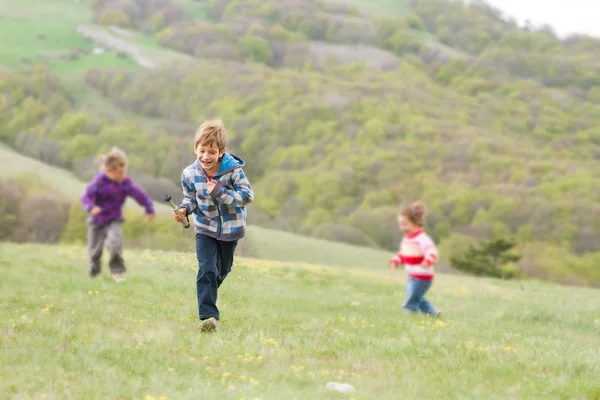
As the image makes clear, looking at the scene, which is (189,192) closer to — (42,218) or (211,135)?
(211,135)

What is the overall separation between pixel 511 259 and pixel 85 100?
435ft

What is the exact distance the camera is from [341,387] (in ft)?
18.3

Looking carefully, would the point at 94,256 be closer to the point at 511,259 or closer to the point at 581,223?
the point at 511,259

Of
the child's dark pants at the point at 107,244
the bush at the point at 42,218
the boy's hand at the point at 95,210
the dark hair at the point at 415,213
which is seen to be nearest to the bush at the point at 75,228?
the bush at the point at 42,218

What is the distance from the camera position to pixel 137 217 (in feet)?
183

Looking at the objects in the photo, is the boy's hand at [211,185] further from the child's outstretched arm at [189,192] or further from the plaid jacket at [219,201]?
the child's outstretched arm at [189,192]

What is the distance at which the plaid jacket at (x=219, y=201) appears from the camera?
7.59 metres

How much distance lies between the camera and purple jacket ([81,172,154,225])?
11930mm

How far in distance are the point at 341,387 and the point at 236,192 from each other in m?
2.71

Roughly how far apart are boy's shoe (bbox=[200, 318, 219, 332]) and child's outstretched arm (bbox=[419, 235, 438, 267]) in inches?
145

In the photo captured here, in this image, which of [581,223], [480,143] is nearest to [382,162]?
[480,143]

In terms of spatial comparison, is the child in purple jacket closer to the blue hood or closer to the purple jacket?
the purple jacket

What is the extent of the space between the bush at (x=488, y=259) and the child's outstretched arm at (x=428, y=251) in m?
49.2

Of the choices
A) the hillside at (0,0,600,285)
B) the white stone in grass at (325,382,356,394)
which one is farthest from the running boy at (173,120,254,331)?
the hillside at (0,0,600,285)
